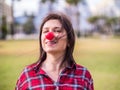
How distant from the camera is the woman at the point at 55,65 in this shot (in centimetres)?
82

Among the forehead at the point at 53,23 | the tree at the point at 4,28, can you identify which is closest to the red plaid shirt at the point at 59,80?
Result: the forehead at the point at 53,23

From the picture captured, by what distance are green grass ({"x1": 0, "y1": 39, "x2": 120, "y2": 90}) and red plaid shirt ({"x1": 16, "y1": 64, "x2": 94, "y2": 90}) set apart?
2.60ft

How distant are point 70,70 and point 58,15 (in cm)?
16

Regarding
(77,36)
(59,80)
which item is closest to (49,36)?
(59,80)

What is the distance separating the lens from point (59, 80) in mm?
821

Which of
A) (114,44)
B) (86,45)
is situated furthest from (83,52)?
(114,44)

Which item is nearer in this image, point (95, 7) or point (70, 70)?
point (70, 70)

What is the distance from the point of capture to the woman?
0.82 meters

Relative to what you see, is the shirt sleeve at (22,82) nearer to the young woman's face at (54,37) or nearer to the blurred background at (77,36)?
the young woman's face at (54,37)

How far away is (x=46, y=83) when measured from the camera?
82 centimetres

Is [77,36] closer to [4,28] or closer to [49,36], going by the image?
[4,28]

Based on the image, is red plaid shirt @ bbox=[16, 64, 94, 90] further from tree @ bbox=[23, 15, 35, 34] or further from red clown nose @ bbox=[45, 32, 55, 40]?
tree @ bbox=[23, 15, 35, 34]

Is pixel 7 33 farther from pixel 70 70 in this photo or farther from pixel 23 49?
pixel 70 70

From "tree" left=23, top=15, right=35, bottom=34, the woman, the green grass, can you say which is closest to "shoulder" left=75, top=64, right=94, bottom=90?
the woman
